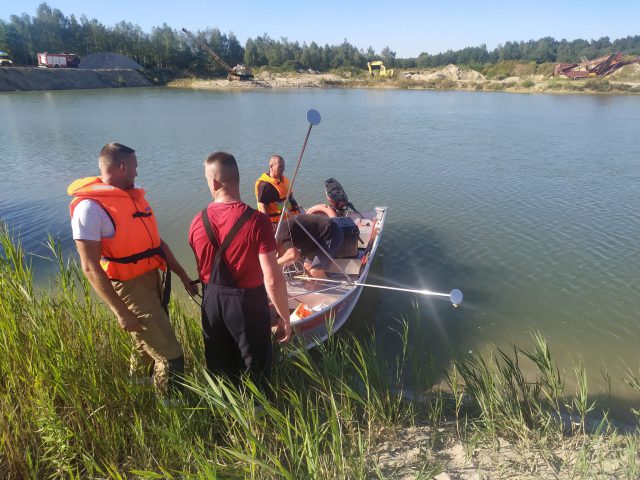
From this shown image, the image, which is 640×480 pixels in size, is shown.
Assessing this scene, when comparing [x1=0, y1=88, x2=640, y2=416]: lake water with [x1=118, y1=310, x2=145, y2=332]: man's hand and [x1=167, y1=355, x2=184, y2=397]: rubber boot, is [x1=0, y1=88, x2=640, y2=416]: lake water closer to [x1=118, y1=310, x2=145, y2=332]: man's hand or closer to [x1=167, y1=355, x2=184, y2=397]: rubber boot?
[x1=167, y1=355, x2=184, y2=397]: rubber boot

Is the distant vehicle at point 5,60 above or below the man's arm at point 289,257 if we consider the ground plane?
above

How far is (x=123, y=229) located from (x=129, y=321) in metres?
0.62

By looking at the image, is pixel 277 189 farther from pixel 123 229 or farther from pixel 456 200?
pixel 456 200

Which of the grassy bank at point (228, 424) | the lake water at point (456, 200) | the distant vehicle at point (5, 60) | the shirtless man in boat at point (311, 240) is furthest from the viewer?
the distant vehicle at point (5, 60)

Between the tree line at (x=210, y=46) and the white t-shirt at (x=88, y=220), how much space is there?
Answer: 7731 centimetres

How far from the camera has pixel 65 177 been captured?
11.8m

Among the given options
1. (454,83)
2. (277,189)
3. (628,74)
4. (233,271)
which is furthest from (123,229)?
(628,74)

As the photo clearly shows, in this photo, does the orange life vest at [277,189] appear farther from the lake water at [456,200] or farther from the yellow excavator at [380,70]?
the yellow excavator at [380,70]

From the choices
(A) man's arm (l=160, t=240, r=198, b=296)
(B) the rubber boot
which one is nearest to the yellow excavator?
(A) man's arm (l=160, t=240, r=198, b=296)

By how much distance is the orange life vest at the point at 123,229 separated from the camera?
2.64 m

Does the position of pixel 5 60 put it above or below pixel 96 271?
above

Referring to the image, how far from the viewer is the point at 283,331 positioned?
3068 millimetres

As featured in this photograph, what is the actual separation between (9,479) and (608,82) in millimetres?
57856

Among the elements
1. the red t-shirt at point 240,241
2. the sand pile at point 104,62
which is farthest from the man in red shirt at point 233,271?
the sand pile at point 104,62
